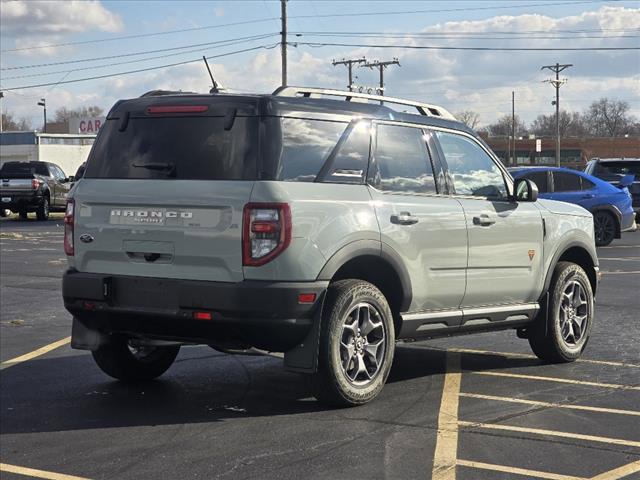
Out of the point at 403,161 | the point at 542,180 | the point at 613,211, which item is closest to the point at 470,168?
the point at 403,161

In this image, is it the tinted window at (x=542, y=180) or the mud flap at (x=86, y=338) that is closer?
the mud flap at (x=86, y=338)

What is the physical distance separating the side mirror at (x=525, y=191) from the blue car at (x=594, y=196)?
11627mm

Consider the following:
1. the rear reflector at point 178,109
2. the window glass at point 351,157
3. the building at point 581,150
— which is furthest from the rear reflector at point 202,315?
the building at point 581,150

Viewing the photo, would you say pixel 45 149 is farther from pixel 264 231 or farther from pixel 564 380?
pixel 264 231

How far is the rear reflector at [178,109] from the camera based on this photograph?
19.7ft

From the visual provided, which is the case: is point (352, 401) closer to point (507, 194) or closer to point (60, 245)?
point (507, 194)

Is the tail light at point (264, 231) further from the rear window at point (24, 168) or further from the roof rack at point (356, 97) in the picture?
the rear window at point (24, 168)

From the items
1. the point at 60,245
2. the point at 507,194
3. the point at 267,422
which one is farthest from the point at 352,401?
the point at 60,245

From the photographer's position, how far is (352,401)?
6.05 meters

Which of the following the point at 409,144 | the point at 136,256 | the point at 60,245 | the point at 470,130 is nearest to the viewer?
the point at 136,256

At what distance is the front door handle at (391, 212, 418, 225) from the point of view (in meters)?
6.31

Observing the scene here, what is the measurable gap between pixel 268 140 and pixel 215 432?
182 centimetres

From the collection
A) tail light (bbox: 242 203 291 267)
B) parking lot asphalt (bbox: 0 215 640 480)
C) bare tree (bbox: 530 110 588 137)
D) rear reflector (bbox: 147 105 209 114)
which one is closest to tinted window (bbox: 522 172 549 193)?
parking lot asphalt (bbox: 0 215 640 480)

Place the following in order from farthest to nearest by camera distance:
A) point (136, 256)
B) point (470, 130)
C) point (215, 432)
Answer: point (470, 130)
point (136, 256)
point (215, 432)
